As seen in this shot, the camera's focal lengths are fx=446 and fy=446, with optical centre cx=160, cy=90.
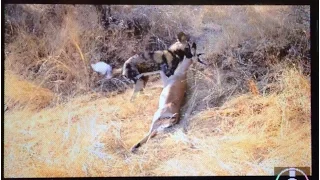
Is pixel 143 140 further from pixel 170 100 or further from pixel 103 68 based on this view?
pixel 103 68

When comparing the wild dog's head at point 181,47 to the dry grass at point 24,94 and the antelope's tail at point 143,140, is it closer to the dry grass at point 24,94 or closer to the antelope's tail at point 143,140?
the antelope's tail at point 143,140

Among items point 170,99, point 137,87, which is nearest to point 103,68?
point 137,87

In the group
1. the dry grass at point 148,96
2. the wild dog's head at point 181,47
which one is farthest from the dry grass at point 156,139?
the wild dog's head at point 181,47

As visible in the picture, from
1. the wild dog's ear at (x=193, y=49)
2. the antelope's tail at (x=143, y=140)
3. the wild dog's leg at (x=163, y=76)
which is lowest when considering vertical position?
the antelope's tail at (x=143, y=140)

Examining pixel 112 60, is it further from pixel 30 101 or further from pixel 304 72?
pixel 304 72

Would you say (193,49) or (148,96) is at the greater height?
(193,49)

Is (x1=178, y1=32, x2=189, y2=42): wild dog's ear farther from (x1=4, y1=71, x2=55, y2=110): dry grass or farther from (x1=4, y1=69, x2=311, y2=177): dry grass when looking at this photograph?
(x1=4, y1=71, x2=55, y2=110): dry grass

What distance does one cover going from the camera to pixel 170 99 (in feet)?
4.98

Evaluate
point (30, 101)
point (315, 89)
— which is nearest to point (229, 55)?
point (315, 89)

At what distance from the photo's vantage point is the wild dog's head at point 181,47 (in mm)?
1518

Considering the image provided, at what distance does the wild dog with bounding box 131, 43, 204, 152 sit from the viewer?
1510 millimetres

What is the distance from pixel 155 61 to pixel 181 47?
101mm

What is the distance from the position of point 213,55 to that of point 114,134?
16.9 inches

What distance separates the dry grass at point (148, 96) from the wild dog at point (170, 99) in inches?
0.8
